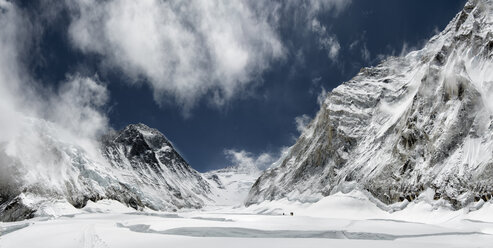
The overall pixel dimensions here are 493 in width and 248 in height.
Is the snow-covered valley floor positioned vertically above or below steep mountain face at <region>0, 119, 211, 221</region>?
below

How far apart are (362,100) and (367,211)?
48.1 metres

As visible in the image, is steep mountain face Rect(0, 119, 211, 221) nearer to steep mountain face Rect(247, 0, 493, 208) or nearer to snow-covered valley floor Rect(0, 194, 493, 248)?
steep mountain face Rect(247, 0, 493, 208)

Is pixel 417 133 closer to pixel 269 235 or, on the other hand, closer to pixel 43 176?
pixel 269 235

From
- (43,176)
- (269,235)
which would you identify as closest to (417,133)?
(269,235)

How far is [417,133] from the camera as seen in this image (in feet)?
194

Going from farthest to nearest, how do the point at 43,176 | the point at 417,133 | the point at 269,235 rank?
1. the point at 43,176
2. the point at 417,133
3. the point at 269,235

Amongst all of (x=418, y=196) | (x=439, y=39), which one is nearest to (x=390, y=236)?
(x=418, y=196)

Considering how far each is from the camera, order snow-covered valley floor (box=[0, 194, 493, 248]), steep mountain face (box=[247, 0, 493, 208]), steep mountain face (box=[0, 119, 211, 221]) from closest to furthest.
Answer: snow-covered valley floor (box=[0, 194, 493, 248]), steep mountain face (box=[247, 0, 493, 208]), steep mountain face (box=[0, 119, 211, 221])

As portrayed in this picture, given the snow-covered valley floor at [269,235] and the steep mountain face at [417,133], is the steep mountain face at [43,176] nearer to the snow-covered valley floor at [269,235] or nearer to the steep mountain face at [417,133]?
the steep mountain face at [417,133]

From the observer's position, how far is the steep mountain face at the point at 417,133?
4497 cm

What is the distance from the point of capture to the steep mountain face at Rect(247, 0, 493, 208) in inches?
1770

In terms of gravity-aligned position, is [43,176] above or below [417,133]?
above

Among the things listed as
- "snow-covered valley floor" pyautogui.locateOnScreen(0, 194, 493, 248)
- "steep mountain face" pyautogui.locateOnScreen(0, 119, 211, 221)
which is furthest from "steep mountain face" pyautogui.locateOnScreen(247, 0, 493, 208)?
"steep mountain face" pyautogui.locateOnScreen(0, 119, 211, 221)

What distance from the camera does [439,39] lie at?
102 m
